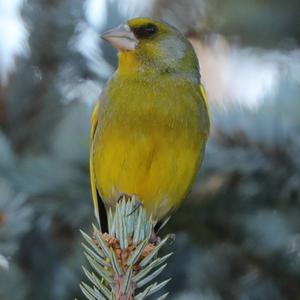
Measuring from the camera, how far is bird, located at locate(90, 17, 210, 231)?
2.05 meters

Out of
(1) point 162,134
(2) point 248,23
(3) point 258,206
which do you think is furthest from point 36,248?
(2) point 248,23

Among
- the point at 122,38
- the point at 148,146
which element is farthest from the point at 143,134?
the point at 122,38

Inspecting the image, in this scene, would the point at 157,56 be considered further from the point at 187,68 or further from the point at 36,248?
the point at 36,248

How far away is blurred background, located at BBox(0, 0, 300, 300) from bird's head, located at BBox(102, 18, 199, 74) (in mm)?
58

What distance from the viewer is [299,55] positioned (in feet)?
7.44

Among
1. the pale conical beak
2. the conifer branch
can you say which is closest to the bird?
the pale conical beak

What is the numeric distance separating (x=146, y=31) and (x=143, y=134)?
41 centimetres

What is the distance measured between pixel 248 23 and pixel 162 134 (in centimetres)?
52

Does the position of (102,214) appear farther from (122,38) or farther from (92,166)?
(122,38)

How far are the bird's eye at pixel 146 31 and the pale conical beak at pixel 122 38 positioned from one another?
23 mm

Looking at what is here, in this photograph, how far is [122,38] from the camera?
213cm

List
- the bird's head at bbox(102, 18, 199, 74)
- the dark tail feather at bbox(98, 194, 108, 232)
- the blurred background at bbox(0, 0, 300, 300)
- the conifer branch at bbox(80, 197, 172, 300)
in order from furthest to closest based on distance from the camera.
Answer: the bird's head at bbox(102, 18, 199, 74)
the dark tail feather at bbox(98, 194, 108, 232)
the blurred background at bbox(0, 0, 300, 300)
the conifer branch at bbox(80, 197, 172, 300)

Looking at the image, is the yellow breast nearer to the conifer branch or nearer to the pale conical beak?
the pale conical beak

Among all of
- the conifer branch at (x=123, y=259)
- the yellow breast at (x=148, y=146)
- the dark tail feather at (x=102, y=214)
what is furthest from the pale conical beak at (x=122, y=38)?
the conifer branch at (x=123, y=259)
